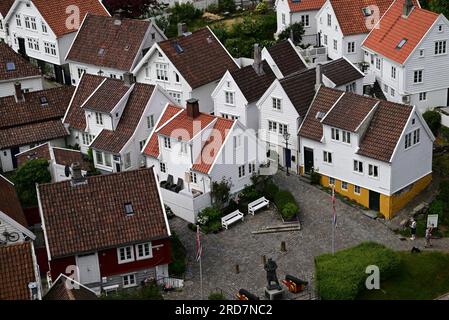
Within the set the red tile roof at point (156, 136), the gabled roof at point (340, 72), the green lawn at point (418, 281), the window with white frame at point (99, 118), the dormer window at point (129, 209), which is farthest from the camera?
the gabled roof at point (340, 72)

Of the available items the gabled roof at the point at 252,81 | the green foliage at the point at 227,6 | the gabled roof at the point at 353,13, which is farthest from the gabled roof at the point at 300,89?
the green foliage at the point at 227,6

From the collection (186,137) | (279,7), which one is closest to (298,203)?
(186,137)

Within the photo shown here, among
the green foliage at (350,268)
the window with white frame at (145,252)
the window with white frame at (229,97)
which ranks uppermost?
the window with white frame at (229,97)

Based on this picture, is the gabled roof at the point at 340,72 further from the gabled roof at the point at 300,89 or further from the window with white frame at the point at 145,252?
the window with white frame at the point at 145,252

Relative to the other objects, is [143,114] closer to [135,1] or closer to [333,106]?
[333,106]

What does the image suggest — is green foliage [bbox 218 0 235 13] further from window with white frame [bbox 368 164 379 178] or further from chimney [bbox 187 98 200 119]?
window with white frame [bbox 368 164 379 178]

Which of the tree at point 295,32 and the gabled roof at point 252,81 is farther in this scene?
the tree at point 295,32

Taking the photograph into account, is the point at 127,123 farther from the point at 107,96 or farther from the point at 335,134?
the point at 335,134

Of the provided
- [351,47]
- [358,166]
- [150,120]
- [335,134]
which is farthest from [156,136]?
[351,47]
